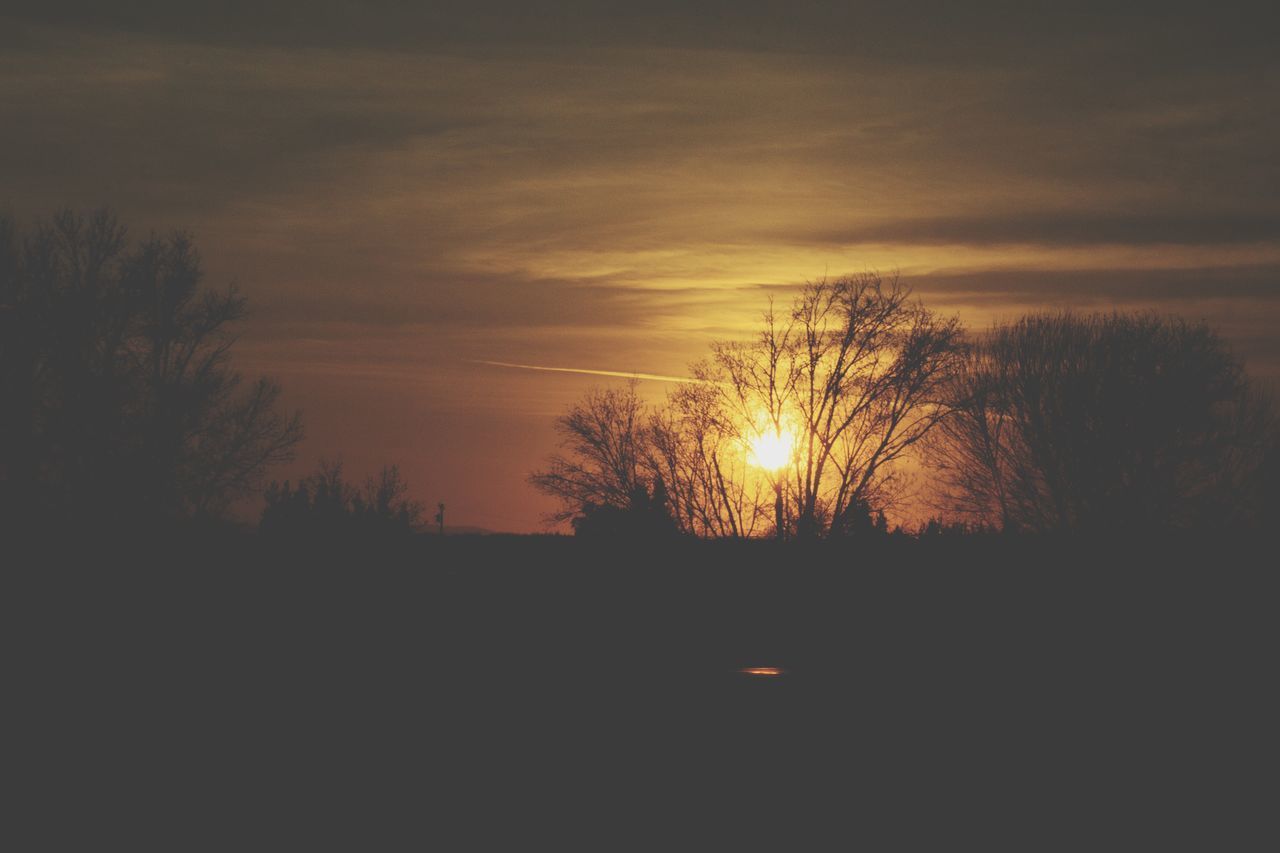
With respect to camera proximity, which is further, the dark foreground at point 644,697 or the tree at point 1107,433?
the tree at point 1107,433

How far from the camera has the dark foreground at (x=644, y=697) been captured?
8.66m

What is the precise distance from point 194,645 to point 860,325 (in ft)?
99.0

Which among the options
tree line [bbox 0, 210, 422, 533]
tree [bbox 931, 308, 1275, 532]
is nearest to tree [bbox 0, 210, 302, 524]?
tree line [bbox 0, 210, 422, 533]

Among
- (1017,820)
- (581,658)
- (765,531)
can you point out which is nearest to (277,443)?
(765,531)

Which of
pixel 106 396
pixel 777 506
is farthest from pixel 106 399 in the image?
pixel 777 506

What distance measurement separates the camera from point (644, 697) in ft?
40.4

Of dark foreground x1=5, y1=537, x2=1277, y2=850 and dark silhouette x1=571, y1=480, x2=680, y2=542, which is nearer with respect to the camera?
dark foreground x1=5, y1=537, x2=1277, y2=850

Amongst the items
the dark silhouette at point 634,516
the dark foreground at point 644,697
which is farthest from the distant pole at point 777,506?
the dark foreground at point 644,697

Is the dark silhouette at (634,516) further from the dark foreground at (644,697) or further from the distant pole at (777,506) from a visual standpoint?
the dark foreground at (644,697)

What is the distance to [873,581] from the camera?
21703mm

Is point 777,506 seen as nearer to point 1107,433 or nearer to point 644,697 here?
point 1107,433

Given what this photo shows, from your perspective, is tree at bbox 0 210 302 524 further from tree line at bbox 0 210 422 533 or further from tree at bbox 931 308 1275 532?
tree at bbox 931 308 1275 532

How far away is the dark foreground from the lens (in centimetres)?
866

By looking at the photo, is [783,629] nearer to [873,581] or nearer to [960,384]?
[873,581]
